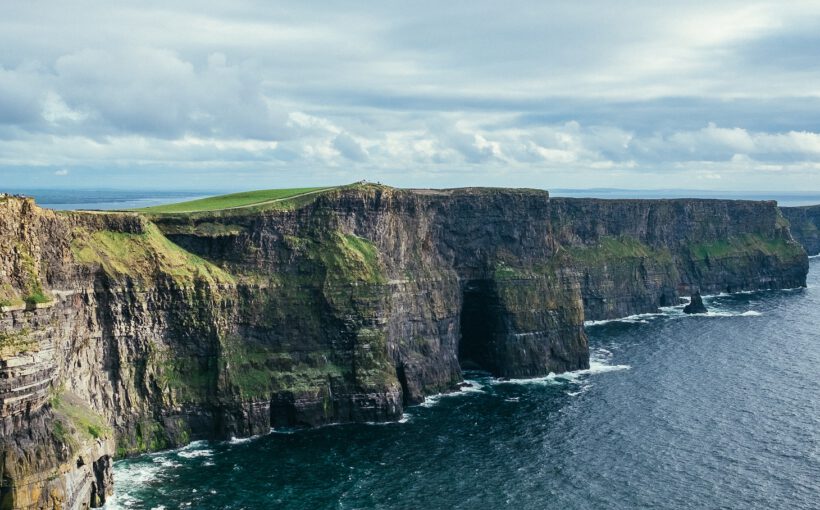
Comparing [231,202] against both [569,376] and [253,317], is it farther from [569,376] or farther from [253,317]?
[569,376]

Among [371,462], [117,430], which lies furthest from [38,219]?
[371,462]

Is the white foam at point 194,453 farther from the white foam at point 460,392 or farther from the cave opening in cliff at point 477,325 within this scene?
the cave opening in cliff at point 477,325

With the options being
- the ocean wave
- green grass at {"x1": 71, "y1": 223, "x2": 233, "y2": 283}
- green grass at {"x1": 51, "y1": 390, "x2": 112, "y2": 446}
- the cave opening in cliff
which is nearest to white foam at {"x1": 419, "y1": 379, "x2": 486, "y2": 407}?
the ocean wave

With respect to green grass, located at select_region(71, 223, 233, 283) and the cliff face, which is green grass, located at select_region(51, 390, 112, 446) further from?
green grass, located at select_region(71, 223, 233, 283)

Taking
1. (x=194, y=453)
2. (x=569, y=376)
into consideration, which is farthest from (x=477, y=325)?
(x=194, y=453)

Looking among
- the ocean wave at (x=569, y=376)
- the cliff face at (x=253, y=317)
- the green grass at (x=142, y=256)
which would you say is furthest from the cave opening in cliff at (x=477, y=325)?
the green grass at (x=142, y=256)

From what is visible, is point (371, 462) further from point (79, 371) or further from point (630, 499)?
point (79, 371)
